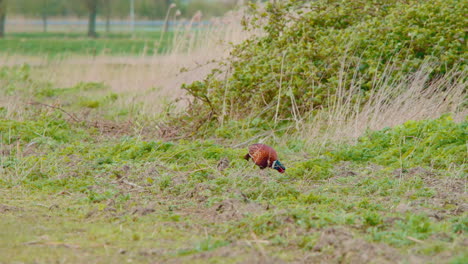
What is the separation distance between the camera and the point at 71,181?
572 cm

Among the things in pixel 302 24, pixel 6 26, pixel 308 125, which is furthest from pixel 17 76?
pixel 6 26

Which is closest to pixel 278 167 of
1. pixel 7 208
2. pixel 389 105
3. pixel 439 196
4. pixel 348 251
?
pixel 439 196

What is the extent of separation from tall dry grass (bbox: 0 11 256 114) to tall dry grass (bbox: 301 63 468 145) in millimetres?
2149

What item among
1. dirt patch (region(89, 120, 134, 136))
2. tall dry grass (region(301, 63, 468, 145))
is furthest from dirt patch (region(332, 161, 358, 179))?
dirt patch (region(89, 120, 134, 136))

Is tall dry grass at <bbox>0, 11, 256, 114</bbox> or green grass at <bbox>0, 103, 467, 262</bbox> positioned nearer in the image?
green grass at <bbox>0, 103, 467, 262</bbox>

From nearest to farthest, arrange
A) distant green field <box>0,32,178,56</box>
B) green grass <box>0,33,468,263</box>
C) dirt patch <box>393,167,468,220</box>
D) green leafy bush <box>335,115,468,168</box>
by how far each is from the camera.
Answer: green grass <box>0,33,468,263</box>, dirt patch <box>393,167,468,220</box>, green leafy bush <box>335,115,468,168</box>, distant green field <box>0,32,178,56</box>

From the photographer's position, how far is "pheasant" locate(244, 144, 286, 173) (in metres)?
5.88

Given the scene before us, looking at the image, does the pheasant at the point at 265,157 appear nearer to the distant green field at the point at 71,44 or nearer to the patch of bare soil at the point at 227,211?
the patch of bare soil at the point at 227,211

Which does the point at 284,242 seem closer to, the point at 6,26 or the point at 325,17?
the point at 325,17

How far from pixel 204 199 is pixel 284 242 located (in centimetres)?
127

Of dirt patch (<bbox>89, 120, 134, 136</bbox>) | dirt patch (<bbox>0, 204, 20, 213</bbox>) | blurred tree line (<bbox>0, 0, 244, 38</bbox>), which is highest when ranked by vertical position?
dirt patch (<bbox>0, 204, 20, 213</bbox>)

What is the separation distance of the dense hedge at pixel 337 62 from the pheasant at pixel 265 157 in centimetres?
243

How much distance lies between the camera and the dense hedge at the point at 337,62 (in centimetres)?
847

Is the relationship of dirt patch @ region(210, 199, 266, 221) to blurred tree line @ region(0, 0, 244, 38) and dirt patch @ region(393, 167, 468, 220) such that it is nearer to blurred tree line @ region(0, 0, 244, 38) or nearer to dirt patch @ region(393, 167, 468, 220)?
dirt patch @ region(393, 167, 468, 220)
